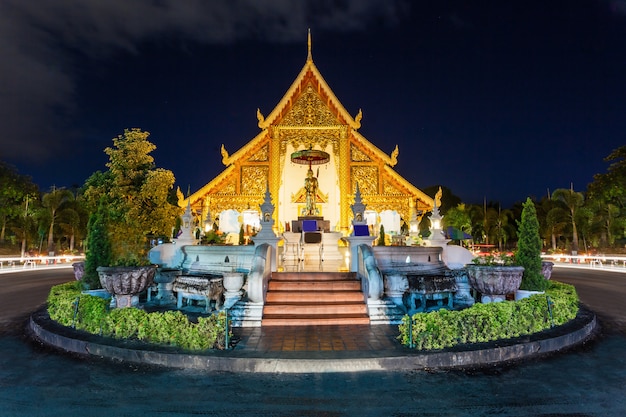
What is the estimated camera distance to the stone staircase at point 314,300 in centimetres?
817

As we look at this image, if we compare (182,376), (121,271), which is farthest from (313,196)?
(182,376)

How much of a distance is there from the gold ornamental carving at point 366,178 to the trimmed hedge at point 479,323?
1514cm

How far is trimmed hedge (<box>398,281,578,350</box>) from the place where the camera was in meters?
6.21

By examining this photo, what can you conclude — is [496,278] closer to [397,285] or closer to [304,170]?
[397,285]

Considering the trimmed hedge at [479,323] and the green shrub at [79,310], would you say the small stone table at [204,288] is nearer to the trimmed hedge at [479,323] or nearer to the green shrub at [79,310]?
the green shrub at [79,310]

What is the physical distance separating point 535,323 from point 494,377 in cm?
233

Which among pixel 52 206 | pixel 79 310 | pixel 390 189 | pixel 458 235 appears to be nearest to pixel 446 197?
pixel 458 235

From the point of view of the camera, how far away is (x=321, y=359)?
566cm

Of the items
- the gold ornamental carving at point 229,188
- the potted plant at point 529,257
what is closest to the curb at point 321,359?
the potted plant at point 529,257

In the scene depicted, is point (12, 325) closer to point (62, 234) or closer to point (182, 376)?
point (182, 376)

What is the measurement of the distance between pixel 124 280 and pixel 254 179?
1462cm

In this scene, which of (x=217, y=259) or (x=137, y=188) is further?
(x=137, y=188)

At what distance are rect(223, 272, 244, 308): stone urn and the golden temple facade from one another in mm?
13090

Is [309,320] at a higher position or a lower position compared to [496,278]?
lower
